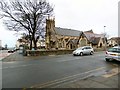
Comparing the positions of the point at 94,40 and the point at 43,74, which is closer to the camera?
the point at 43,74

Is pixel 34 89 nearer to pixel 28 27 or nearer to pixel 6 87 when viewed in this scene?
pixel 6 87

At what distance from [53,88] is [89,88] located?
1.60 metres

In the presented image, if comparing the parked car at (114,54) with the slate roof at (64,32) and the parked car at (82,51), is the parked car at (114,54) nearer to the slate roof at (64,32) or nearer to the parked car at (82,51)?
the parked car at (82,51)

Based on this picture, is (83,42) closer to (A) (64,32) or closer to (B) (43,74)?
(A) (64,32)

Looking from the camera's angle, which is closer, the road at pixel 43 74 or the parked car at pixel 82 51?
the road at pixel 43 74

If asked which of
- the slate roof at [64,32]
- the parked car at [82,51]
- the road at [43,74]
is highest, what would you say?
the slate roof at [64,32]

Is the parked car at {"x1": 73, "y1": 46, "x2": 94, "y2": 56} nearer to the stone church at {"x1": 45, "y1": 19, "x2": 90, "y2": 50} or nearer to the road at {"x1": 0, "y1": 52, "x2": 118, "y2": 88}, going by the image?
the road at {"x1": 0, "y1": 52, "x2": 118, "y2": 88}

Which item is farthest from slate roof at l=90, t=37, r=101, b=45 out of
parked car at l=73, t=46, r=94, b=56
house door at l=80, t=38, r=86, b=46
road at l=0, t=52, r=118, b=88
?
road at l=0, t=52, r=118, b=88

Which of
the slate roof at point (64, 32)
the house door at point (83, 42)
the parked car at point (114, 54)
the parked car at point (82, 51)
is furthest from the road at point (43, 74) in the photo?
the slate roof at point (64, 32)

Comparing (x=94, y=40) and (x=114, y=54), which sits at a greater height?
(x=94, y=40)

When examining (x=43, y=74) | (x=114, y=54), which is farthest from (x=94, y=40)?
(x=43, y=74)

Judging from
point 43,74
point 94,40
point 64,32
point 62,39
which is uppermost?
point 64,32

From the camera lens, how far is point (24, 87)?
6.98 metres

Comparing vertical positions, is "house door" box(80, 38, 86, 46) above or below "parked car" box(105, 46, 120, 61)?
above
